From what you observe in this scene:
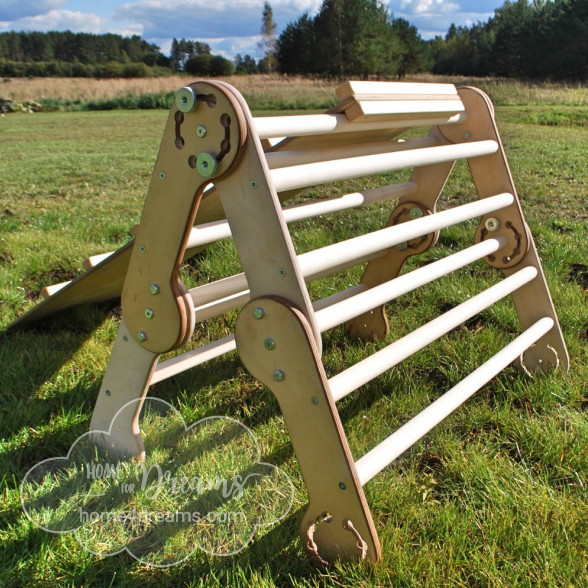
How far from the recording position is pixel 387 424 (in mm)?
1979

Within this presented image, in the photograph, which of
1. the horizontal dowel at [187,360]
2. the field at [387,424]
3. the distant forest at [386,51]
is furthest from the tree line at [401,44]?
the horizontal dowel at [187,360]

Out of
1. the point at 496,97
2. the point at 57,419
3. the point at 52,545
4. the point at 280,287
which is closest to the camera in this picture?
the point at 280,287

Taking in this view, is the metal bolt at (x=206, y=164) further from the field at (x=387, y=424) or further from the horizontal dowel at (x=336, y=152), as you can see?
the field at (x=387, y=424)

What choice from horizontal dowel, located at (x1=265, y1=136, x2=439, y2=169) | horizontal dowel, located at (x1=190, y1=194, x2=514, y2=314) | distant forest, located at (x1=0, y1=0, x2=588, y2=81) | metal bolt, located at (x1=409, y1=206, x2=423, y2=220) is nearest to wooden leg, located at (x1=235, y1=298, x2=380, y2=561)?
horizontal dowel, located at (x1=190, y1=194, x2=514, y2=314)

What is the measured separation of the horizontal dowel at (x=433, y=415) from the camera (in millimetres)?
1378

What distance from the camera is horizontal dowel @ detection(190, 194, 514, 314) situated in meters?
1.39

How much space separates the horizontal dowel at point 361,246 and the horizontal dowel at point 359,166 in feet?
0.55

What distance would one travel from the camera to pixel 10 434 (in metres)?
1.89

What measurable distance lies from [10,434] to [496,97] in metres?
18.7

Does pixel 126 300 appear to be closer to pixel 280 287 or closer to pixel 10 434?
pixel 280 287

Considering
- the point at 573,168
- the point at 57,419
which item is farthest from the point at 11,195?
the point at 573,168

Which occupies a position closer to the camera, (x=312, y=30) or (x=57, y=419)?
(x=57, y=419)

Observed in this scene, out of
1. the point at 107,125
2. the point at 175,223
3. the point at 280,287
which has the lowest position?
the point at 280,287
